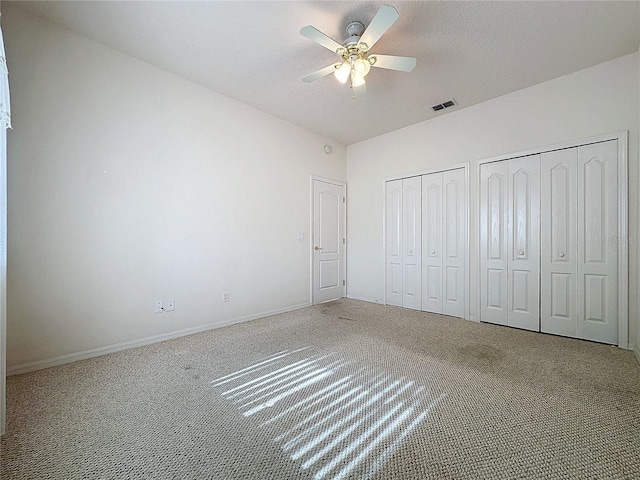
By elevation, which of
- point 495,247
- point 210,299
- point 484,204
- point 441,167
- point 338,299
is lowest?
point 338,299

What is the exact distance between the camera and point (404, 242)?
443cm

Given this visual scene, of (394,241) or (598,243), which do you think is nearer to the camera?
(598,243)

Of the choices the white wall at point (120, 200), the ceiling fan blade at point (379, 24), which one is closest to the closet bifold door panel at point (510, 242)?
the ceiling fan blade at point (379, 24)

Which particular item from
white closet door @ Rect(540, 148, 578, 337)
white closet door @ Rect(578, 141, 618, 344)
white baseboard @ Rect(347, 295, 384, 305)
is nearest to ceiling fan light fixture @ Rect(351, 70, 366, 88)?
white closet door @ Rect(540, 148, 578, 337)

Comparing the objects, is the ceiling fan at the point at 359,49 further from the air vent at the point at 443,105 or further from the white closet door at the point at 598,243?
the white closet door at the point at 598,243

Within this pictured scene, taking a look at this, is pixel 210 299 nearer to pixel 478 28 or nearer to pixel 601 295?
pixel 478 28

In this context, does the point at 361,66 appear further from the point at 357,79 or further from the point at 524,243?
the point at 524,243

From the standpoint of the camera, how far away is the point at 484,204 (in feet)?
11.9

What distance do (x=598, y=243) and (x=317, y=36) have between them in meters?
3.43

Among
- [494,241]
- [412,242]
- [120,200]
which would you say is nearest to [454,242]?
[494,241]

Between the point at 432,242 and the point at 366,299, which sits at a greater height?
the point at 432,242

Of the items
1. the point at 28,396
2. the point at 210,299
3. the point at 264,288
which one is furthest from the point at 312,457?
the point at 264,288

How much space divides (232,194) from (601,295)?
14.2ft

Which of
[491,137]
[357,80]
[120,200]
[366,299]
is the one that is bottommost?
[366,299]
